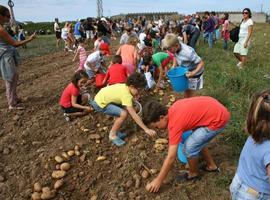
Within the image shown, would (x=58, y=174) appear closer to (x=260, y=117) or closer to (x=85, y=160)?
(x=85, y=160)

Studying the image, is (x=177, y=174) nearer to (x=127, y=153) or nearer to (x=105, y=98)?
(x=127, y=153)

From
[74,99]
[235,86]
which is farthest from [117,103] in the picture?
[235,86]

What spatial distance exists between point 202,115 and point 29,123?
10.5 ft

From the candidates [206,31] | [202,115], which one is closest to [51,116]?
[202,115]

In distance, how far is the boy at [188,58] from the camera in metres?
4.62

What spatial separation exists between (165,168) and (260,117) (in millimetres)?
1235

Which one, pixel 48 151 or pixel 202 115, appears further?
pixel 48 151

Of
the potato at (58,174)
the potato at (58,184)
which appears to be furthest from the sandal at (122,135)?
the potato at (58,184)

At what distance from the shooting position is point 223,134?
14.8 ft

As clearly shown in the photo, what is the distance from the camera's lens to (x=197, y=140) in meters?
3.23

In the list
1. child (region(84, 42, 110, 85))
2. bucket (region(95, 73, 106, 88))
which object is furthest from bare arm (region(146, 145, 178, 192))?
child (region(84, 42, 110, 85))

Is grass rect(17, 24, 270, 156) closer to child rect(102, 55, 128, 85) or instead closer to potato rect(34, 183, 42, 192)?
child rect(102, 55, 128, 85)

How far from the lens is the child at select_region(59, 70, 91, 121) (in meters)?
5.23

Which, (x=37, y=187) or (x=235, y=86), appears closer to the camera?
(x=37, y=187)
